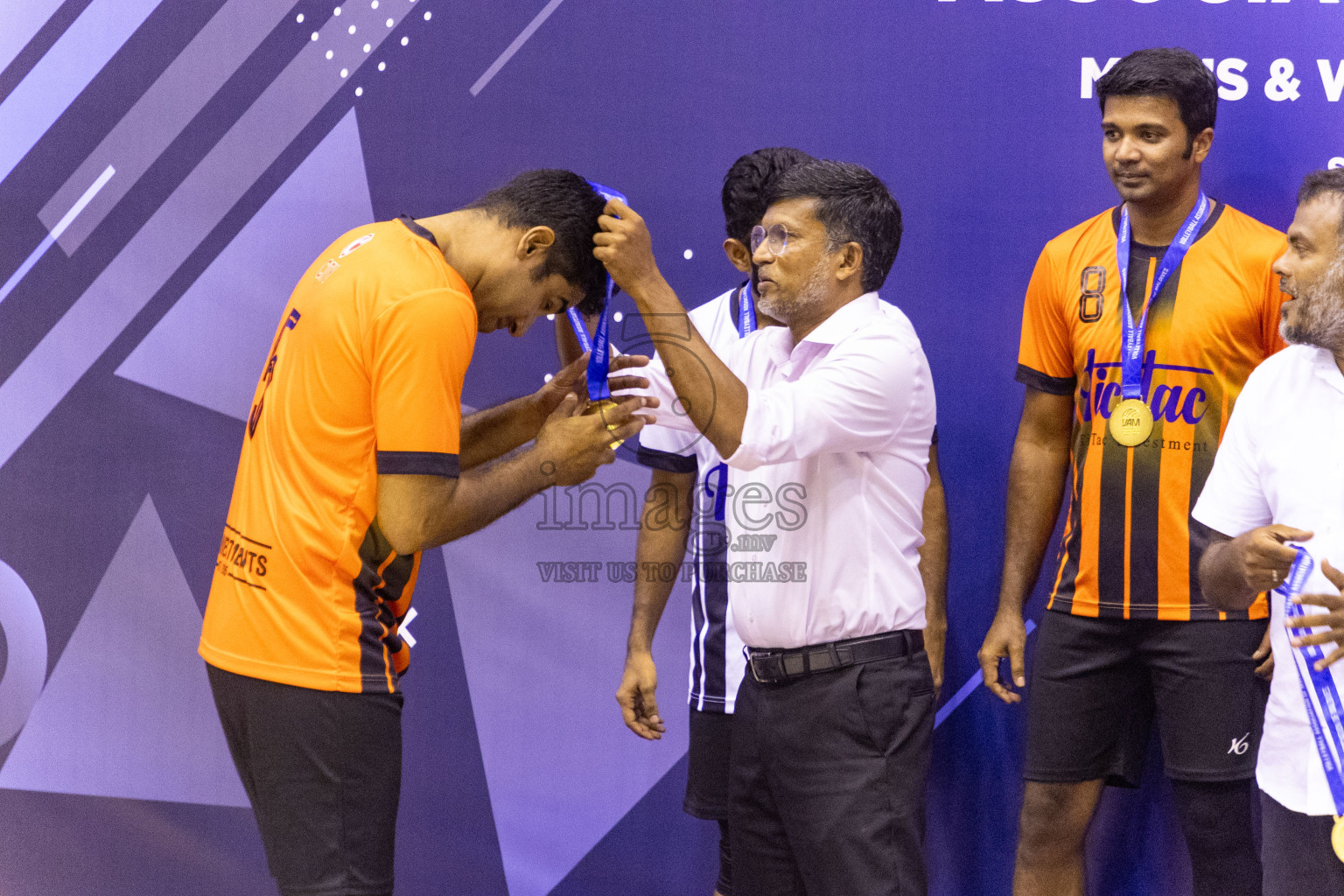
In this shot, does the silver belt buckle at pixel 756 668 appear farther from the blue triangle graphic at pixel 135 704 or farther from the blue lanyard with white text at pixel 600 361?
the blue triangle graphic at pixel 135 704

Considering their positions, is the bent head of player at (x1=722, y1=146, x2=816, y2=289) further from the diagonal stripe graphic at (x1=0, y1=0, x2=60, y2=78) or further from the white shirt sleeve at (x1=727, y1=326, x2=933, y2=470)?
the diagonal stripe graphic at (x1=0, y1=0, x2=60, y2=78)

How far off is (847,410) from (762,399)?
162 millimetres

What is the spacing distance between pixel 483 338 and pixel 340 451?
1.39 meters

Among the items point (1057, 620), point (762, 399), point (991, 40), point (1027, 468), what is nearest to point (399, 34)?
point (991, 40)

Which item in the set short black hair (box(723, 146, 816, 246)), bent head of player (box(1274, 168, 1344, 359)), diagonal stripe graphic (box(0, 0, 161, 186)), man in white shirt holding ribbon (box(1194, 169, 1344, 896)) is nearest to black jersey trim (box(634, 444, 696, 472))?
short black hair (box(723, 146, 816, 246))

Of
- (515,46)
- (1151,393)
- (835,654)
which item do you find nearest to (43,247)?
(515,46)

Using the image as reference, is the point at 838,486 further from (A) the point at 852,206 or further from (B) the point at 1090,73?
(B) the point at 1090,73

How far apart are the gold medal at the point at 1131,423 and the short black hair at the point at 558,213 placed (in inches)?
51.4

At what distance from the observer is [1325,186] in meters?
2.10

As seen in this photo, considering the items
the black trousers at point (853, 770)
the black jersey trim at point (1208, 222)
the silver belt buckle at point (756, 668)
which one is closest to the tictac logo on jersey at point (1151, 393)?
the black jersey trim at point (1208, 222)

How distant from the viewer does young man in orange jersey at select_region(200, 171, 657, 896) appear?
6.35ft

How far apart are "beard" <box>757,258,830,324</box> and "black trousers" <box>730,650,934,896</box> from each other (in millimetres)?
698

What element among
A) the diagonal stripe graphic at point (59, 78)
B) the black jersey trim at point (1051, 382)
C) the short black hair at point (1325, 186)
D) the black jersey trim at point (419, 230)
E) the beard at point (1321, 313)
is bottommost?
the black jersey trim at point (1051, 382)

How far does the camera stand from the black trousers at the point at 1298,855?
1.86 m
